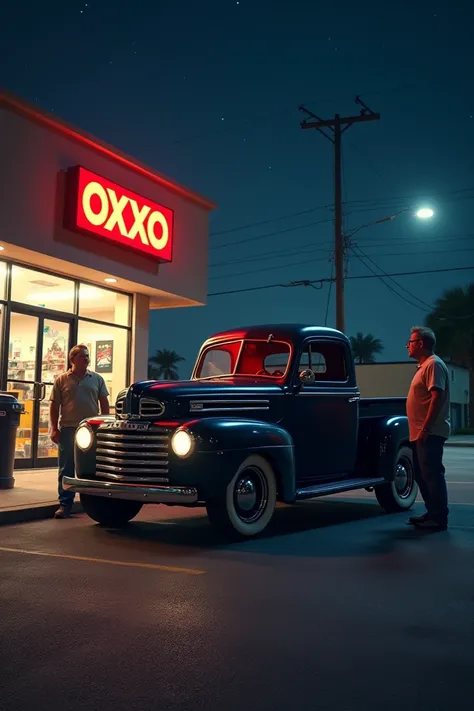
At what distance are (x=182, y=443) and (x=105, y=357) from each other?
32.2 feet

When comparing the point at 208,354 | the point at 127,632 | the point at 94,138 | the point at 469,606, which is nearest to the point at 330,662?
the point at 127,632

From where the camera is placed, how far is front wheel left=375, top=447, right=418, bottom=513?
33.1 feet

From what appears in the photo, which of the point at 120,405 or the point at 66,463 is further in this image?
the point at 66,463

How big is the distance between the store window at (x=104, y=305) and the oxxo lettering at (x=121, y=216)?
4.82ft

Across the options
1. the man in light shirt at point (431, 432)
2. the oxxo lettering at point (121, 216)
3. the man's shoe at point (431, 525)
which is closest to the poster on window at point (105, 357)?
the oxxo lettering at point (121, 216)

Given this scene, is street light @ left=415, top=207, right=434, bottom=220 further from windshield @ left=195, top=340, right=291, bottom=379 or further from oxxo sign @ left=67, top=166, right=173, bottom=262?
windshield @ left=195, top=340, right=291, bottom=379

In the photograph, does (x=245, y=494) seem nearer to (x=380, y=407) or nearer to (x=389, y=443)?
(x=389, y=443)

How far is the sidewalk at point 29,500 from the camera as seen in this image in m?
9.15

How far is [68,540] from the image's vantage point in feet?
25.7

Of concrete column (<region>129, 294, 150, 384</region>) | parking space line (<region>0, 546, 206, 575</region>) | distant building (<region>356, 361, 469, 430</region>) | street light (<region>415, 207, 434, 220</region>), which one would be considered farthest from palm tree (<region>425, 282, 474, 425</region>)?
parking space line (<region>0, 546, 206, 575</region>)

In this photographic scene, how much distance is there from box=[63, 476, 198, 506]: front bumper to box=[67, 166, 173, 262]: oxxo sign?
7.25 meters

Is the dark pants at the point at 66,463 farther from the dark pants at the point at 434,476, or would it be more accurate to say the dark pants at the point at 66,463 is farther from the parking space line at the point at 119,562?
the dark pants at the point at 434,476

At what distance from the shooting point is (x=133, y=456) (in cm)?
781

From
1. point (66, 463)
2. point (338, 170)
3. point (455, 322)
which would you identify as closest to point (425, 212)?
point (338, 170)
